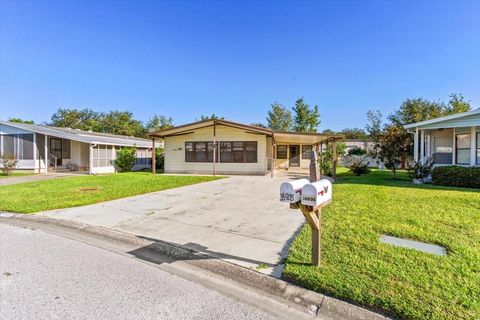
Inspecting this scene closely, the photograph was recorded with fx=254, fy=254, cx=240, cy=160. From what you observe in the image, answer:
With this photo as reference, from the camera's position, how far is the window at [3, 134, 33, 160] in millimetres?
17672

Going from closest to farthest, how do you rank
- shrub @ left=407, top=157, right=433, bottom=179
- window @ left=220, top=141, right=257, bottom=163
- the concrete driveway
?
1. the concrete driveway
2. shrub @ left=407, top=157, right=433, bottom=179
3. window @ left=220, top=141, right=257, bottom=163

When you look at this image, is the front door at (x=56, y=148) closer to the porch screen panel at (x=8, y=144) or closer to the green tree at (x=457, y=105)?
the porch screen panel at (x=8, y=144)

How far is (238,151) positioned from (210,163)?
7.27 feet

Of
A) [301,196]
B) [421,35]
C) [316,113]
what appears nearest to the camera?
[301,196]

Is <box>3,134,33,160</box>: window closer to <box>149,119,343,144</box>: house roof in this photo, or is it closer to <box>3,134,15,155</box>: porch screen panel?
<box>3,134,15,155</box>: porch screen panel

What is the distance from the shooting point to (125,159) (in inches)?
770

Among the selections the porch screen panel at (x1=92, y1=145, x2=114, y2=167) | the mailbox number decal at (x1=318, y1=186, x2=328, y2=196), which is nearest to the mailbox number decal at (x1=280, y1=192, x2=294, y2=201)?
the mailbox number decal at (x1=318, y1=186, x2=328, y2=196)

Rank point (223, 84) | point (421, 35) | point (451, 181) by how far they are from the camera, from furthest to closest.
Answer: point (223, 84) < point (421, 35) < point (451, 181)

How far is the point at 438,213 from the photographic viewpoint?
18.6 ft

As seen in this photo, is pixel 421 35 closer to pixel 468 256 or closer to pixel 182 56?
pixel 468 256

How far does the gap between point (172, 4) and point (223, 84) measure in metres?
14.9

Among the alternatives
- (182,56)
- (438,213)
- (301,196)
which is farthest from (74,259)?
(182,56)

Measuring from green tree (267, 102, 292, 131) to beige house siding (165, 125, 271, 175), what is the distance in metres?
22.3

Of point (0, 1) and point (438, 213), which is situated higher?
point (0, 1)
